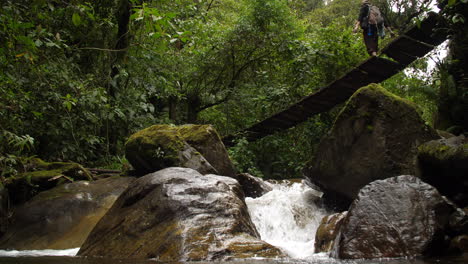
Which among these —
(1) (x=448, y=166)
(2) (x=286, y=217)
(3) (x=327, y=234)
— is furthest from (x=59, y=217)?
(1) (x=448, y=166)

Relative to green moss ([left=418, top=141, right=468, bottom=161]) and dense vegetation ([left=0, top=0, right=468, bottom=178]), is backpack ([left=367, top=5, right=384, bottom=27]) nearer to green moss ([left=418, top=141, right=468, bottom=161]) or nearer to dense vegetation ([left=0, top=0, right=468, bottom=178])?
dense vegetation ([left=0, top=0, right=468, bottom=178])

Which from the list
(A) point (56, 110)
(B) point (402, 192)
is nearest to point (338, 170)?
(B) point (402, 192)

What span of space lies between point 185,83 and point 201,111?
1447 millimetres

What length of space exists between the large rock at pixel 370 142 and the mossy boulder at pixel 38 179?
441cm

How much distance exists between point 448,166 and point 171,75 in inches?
264

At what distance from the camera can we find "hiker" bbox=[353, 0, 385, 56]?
7691 mm

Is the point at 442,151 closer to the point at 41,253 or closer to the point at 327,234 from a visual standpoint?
the point at 327,234

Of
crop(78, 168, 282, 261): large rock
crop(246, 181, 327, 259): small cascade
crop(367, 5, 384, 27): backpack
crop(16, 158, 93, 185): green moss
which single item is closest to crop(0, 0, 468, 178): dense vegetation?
crop(16, 158, 93, 185): green moss

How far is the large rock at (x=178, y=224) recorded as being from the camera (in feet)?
11.4

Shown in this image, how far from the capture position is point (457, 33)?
20.3 feet

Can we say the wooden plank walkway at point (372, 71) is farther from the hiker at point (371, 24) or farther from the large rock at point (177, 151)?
the large rock at point (177, 151)

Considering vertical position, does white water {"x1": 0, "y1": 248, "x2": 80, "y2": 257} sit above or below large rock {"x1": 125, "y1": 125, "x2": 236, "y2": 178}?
below

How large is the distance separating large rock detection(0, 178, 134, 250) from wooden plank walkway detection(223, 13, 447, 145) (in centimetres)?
451

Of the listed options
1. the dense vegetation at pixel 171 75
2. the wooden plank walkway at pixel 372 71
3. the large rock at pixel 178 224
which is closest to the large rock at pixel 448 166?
the dense vegetation at pixel 171 75
